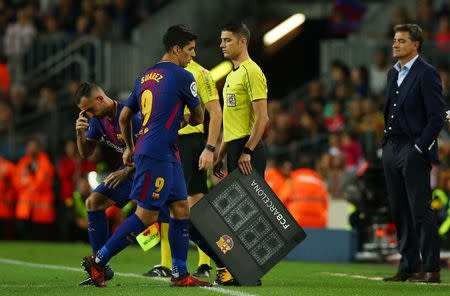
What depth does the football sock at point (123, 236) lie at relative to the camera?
8375mm

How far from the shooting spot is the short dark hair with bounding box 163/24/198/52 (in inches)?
344

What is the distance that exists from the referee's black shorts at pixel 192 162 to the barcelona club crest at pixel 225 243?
1.06 meters

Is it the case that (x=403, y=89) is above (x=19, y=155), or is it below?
above

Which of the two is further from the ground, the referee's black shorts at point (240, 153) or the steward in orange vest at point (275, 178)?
the referee's black shorts at point (240, 153)

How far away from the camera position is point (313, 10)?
2406cm

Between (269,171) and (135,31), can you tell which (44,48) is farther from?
(269,171)

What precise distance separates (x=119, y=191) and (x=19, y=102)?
Answer: 42.8 feet

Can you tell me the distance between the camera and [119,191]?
927 centimetres

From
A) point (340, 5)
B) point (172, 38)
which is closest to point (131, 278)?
point (172, 38)

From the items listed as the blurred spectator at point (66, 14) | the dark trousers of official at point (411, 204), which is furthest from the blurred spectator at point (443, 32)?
the dark trousers of official at point (411, 204)

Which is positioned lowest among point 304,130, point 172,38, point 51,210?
point 51,210

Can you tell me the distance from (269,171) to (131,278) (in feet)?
20.7

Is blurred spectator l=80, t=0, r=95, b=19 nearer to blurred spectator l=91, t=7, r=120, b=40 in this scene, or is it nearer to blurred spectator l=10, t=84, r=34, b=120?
blurred spectator l=91, t=7, r=120, b=40

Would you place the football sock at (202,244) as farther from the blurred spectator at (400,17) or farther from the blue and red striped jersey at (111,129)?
the blurred spectator at (400,17)
